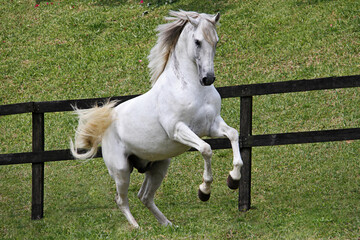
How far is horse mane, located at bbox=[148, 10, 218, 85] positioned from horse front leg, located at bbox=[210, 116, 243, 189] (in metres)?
0.94

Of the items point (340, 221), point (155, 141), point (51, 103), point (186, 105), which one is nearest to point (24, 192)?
point (51, 103)

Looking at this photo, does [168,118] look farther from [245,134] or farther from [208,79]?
[245,134]

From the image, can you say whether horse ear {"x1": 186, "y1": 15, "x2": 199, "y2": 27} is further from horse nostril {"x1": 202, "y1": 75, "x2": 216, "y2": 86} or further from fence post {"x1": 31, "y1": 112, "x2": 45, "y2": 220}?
fence post {"x1": 31, "y1": 112, "x2": 45, "y2": 220}

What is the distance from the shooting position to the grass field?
619 cm

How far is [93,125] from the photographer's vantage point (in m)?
5.80

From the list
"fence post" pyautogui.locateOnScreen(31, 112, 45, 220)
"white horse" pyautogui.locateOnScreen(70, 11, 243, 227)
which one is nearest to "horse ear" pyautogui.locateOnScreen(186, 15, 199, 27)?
"white horse" pyautogui.locateOnScreen(70, 11, 243, 227)

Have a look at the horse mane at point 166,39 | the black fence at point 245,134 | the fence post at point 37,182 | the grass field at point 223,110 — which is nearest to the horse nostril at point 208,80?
the horse mane at point 166,39

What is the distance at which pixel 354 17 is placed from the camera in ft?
40.8

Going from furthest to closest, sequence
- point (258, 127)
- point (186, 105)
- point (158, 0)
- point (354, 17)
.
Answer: point (158, 0), point (354, 17), point (258, 127), point (186, 105)

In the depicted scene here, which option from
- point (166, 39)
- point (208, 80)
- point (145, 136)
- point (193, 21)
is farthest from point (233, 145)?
point (166, 39)

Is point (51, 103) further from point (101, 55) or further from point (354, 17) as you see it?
point (354, 17)

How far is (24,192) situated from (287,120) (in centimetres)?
480

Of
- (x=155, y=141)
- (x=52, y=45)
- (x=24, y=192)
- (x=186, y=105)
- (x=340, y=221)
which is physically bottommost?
(x=52, y=45)

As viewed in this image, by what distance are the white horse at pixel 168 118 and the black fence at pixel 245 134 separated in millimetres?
1056
